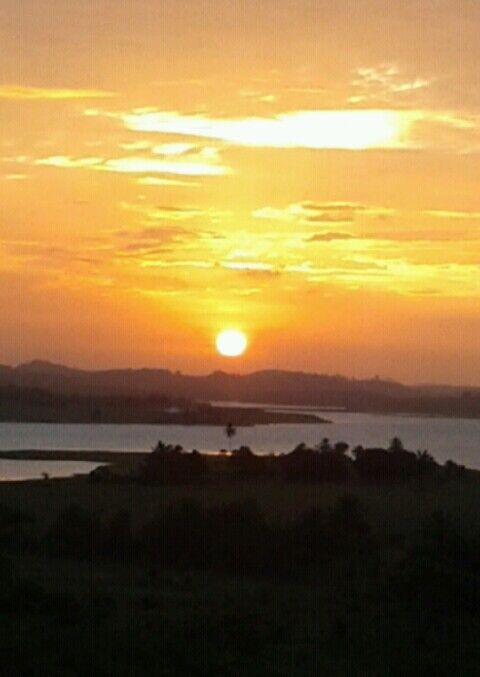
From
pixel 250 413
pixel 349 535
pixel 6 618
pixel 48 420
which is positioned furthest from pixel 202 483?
pixel 250 413

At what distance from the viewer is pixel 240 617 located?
17547mm

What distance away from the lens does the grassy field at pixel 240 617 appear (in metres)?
15.3

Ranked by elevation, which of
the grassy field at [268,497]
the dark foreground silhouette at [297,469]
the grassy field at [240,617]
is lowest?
the grassy field at [240,617]

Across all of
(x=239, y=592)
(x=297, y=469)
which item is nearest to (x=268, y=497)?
(x=297, y=469)

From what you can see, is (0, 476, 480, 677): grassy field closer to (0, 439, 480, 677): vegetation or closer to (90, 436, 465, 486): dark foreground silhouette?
(0, 439, 480, 677): vegetation

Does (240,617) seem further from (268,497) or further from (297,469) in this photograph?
(297,469)

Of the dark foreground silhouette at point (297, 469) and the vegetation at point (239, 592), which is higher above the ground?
the dark foreground silhouette at point (297, 469)

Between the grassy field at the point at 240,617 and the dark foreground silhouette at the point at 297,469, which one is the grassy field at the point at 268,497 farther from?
the grassy field at the point at 240,617

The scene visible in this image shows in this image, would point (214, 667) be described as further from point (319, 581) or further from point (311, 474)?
point (311, 474)

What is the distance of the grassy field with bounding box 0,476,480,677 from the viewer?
1530 cm

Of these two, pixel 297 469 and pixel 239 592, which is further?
pixel 297 469

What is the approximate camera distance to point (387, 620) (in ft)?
62.7

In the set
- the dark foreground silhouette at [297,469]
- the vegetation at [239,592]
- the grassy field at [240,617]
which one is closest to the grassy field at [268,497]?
the vegetation at [239,592]

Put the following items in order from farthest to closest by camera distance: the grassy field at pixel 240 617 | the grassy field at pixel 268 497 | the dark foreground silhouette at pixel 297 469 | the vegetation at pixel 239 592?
the dark foreground silhouette at pixel 297 469
the grassy field at pixel 268 497
the vegetation at pixel 239 592
the grassy field at pixel 240 617
